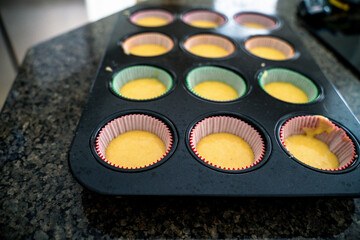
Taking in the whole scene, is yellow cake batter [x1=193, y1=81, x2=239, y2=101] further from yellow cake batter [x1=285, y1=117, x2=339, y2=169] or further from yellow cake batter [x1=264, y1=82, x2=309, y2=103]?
yellow cake batter [x1=285, y1=117, x2=339, y2=169]

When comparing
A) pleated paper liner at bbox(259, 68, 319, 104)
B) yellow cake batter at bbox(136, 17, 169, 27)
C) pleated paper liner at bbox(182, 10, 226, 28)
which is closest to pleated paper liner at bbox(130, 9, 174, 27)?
yellow cake batter at bbox(136, 17, 169, 27)

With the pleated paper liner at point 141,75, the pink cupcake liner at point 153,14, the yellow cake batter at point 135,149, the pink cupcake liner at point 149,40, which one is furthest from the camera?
the pink cupcake liner at point 153,14

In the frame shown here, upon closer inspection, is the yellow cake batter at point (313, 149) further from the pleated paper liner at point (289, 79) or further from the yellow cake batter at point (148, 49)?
the yellow cake batter at point (148, 49)

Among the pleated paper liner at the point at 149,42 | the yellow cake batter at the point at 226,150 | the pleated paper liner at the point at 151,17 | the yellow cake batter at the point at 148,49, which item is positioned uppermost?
the pleated paper liner at the point at 151,17

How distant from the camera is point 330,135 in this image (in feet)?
3.79

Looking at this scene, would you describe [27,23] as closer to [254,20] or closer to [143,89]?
[143,89]

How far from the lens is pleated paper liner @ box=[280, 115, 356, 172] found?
1068mm

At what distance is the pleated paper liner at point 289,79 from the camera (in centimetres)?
140

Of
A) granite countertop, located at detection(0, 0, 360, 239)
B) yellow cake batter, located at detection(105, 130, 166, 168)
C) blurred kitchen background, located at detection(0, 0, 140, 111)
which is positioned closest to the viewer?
granite countertop, located at detection(0, 0, 360, 239)

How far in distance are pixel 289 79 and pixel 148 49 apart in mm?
861

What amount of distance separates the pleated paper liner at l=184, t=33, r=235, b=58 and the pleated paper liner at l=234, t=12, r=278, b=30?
15.3 inches

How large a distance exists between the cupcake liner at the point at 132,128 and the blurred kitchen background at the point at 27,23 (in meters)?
1.13

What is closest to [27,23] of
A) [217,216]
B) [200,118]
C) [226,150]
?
[200,118]

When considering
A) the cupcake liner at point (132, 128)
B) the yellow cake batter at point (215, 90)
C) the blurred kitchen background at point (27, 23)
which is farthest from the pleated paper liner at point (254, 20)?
the blurred kitchen background at point (27, 23)
